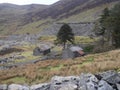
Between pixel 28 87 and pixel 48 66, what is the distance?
9.50 m

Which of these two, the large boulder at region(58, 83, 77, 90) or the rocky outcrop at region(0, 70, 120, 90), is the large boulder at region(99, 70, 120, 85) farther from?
the large boulder at region(58, 83, 77, 90)

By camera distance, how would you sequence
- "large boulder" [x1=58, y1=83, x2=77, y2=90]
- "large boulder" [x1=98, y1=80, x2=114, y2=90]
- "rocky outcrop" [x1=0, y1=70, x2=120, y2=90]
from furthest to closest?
"large boulder" [x1=58, y1=83, x2=77, y2=90] → "rocky outcrop" [x1=0, y1=70, x2=120, y2=90] → "large boulder" [x1=98, y1=80, x2=114, y2=90]

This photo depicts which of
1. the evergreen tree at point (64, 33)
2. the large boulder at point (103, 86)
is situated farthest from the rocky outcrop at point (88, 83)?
the evergreen tree at point (64, 33)

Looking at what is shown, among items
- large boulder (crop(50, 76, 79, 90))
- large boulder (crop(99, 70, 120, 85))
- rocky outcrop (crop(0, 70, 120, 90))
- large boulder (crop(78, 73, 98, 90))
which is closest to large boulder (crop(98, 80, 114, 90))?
rocky outcrop (crop(0, 70, 120, 90))

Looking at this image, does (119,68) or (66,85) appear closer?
(66,85)

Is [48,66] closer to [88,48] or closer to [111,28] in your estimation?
[111,28]

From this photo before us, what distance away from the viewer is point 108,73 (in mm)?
22172

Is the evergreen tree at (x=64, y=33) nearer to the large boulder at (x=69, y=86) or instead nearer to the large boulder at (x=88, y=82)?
the large boulder at (x=88, y=82)

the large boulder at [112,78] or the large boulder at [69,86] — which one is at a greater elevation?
the large boulder at [112,78]

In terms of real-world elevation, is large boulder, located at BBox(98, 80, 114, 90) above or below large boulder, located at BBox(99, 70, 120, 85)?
below

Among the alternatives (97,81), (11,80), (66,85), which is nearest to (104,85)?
(97,81)

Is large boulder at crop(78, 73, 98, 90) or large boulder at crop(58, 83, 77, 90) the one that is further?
large boulder at crop(58, 83, 77, 90)

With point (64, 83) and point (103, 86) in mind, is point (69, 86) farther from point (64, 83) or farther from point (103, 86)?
point (103, 86)

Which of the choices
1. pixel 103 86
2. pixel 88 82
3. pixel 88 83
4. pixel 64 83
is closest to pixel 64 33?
pixel 64 83
